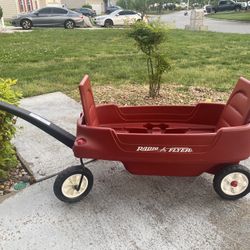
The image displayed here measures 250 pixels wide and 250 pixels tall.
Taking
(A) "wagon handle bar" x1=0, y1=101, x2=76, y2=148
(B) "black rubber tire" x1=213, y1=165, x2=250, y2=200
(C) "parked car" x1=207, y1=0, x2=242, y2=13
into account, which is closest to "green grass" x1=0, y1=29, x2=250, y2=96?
(A) "wagon handle bar" x1=0, y1=101, x2=76, y2=148

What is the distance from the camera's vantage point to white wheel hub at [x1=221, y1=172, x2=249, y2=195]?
273cm

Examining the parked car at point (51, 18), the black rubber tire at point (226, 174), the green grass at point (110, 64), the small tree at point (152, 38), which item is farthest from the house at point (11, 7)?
the black rubber tire at point (226, 174)

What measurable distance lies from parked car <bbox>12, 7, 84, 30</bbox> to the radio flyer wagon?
19.3 metres

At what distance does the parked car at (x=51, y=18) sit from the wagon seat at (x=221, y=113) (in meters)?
18.9

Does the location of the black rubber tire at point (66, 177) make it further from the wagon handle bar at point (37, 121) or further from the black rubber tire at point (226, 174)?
the black rubber tire at point (226, 174)

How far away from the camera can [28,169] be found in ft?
10.9

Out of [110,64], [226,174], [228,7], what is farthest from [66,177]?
[228,7]

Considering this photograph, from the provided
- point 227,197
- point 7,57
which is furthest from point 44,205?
point 7,57

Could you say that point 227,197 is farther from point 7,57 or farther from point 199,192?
point 7,57

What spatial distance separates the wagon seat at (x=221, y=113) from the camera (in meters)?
2.75

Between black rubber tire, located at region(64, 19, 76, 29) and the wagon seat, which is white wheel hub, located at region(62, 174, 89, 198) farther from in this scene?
black rubber tire, located at region(64, 19, 76, 29)

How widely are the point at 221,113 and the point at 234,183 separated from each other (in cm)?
77

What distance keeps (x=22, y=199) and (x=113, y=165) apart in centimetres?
91

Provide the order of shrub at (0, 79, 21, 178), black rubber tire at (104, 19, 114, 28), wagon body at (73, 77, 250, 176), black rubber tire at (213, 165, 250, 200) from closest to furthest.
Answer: wagon body at (73, 77, 250, 176) < black rubber tire at (213, 165, 250, 200) < shrub at (0, 79, 21, 178) < black rubber tire at (104, 19, 114, 28)
